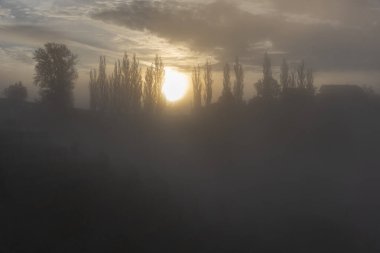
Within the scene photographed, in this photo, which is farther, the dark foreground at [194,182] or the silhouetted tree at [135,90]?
the silhouetted tree at [135,90]

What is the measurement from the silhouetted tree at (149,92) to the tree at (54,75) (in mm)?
11534

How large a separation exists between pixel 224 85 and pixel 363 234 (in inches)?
1799

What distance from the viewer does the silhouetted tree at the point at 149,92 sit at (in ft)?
244

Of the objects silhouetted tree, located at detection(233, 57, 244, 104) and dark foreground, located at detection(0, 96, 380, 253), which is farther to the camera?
silhouetted tree, located at detection(233, 57, 244, 104)

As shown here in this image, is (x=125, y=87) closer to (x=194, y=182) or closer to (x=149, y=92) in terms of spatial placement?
(x=149, y=92)

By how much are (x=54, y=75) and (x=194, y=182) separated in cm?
3319

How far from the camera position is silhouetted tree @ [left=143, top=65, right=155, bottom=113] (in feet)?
244

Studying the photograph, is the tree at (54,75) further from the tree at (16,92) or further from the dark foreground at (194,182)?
the tree at (16,92)

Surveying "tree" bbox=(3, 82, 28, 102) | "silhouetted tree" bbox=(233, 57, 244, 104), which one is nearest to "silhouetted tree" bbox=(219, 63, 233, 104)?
"silhouetted tree" bbox=(233, 57, 244, 104)

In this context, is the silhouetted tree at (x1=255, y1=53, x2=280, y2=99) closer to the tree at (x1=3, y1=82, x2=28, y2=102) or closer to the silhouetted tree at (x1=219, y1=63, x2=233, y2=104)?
the silhouetted tree at (x1=219, y1=63, x2=233, y2=104)

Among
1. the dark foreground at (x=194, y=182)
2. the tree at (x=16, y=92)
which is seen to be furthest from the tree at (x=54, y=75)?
the tree at (x=16, y=92)

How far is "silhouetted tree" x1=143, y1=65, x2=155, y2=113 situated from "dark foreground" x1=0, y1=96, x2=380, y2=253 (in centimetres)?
408

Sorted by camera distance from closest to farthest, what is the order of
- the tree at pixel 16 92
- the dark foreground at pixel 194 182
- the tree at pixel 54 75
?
the dark foreground at pixel 194 182 → the tree at pixel 54 75 → the tree at pixel 16 92

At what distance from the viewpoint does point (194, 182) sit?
44.1m
